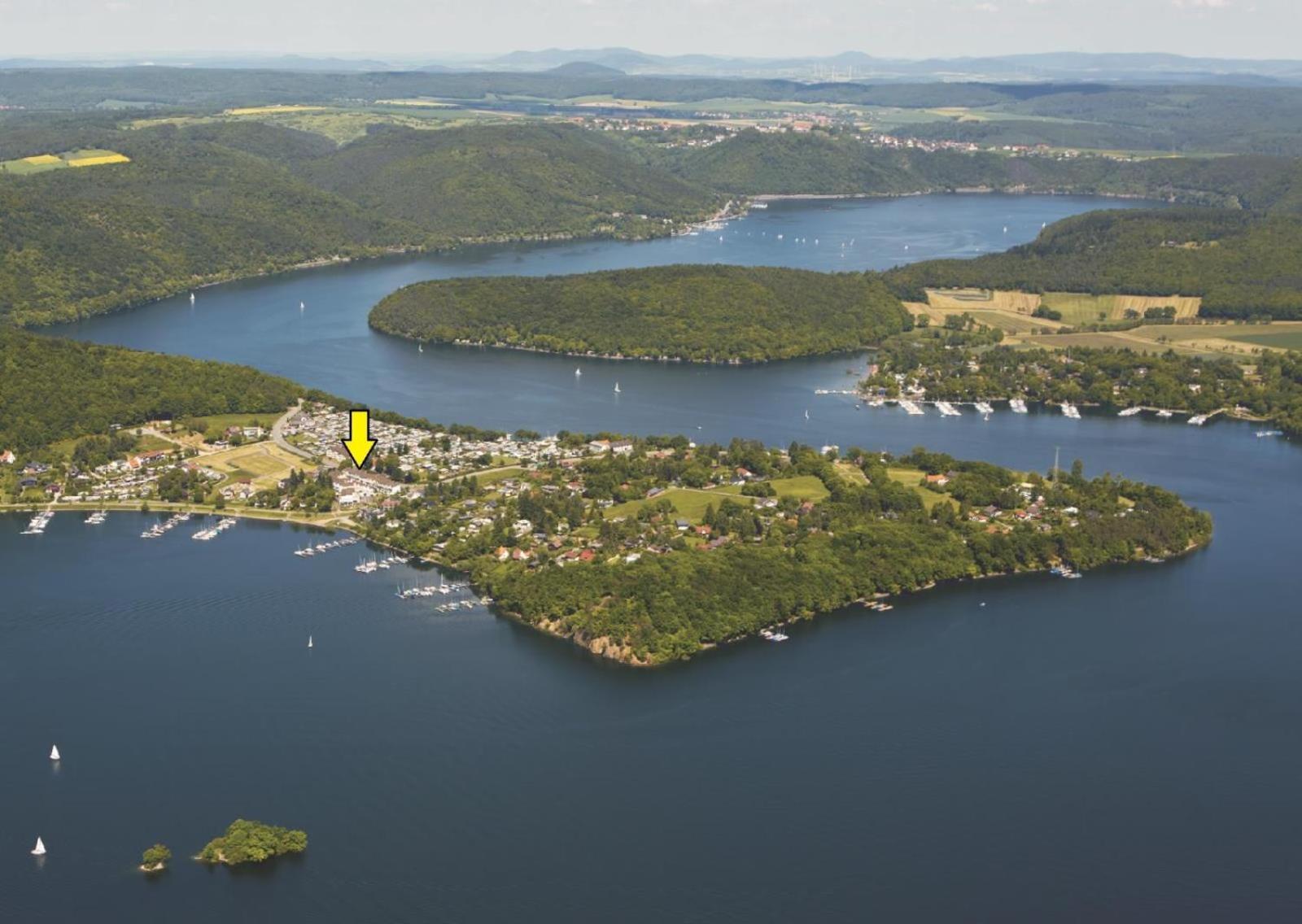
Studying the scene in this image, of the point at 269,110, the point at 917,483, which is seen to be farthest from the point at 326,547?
the point at 269,110

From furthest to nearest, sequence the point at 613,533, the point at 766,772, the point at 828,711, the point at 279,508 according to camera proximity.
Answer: the point at 279,508, the point at 613,533, the point at 828,711, the point at 766,772

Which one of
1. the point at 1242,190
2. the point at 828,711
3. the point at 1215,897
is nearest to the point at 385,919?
the point at 828,711

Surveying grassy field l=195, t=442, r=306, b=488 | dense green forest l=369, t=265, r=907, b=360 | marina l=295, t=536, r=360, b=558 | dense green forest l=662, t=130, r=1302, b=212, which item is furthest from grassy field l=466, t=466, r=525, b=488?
dense green forest l=662, t=130, r=1302, b=212

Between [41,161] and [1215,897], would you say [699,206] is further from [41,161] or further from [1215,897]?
[1215,897]

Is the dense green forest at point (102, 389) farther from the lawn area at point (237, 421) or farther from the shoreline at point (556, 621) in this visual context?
the shoreline at point (556, 621)

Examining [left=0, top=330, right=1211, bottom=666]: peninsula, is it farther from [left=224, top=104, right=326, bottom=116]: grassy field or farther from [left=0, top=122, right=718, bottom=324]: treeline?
[left=224, top=104, right=326, bottom=116]: grassy field

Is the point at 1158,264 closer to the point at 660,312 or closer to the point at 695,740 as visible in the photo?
the point at 660,312
